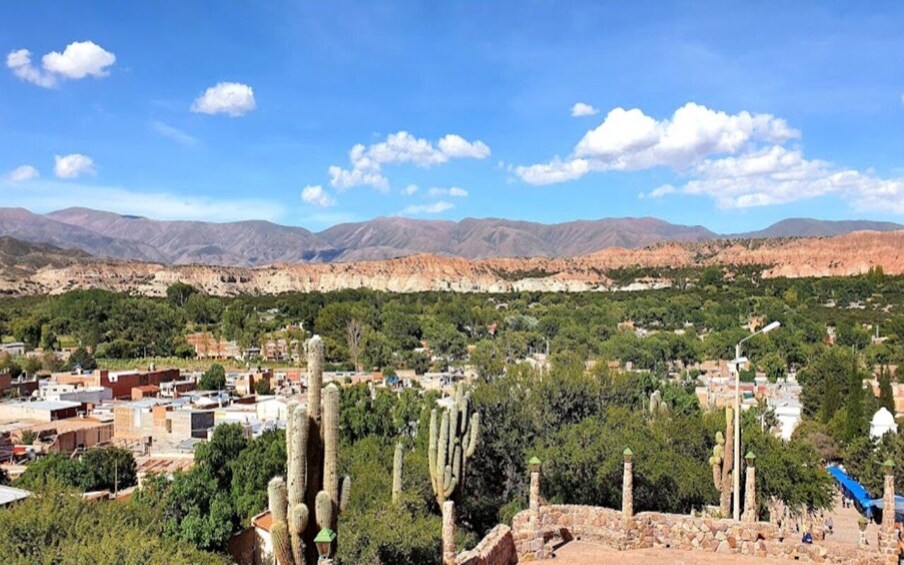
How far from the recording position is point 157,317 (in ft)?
247

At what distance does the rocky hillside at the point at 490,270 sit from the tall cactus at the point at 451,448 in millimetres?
107837

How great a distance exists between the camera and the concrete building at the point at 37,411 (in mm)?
39031

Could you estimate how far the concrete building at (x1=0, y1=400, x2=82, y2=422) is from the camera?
39031mm

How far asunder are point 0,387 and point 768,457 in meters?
44.5

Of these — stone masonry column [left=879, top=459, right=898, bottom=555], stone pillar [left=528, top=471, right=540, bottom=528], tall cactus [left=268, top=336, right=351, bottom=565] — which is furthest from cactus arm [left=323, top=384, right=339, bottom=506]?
stone masonry column [left=879, top=459, right=898, bottom=555]

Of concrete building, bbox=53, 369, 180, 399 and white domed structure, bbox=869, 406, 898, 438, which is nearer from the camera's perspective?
white domed structure, bbox=869, 406, 898, 438

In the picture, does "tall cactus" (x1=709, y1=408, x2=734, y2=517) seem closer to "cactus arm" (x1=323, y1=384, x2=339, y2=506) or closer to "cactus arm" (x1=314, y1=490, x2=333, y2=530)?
"cactus arm" (x1=323, y1=384, x2=339, y2=506)

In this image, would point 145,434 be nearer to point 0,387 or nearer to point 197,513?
point 0,387

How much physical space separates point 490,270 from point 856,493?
12488 centimetres

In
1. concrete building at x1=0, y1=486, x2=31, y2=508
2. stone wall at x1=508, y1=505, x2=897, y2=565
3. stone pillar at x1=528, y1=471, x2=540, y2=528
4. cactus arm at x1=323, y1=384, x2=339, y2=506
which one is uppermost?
cactus arm at x1=323, y1=384, x2=339, y2=506

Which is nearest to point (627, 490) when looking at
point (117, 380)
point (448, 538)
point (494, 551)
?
point (494, 551)

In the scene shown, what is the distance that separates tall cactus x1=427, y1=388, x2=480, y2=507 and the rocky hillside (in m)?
108

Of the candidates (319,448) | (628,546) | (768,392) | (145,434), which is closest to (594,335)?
(768,392)

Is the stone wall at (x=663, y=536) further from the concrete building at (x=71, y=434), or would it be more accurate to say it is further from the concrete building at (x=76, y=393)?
the concrete building at (x=76, y=393)
